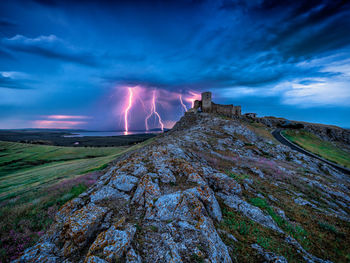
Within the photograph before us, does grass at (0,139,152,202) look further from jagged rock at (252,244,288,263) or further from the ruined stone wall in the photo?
the ruined stone wall

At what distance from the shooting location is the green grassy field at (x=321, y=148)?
35.4 metres

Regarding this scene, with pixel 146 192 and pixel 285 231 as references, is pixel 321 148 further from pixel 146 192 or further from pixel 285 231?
pixel 146 192

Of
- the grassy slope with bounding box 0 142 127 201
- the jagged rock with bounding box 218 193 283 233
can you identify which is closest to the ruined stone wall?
the grassy slope with bounding box 0 142 127 201

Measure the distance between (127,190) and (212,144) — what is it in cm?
1866

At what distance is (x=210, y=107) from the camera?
5394 centimetres

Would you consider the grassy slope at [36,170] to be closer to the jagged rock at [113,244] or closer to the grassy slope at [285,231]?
the jagged rock at [113,244]

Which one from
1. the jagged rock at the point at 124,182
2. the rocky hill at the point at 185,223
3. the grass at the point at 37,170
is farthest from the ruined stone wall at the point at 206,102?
the jagged rock at the point at 124,182

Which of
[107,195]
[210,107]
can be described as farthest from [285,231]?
[210,107]

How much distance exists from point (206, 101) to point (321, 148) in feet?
138

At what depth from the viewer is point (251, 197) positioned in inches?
372

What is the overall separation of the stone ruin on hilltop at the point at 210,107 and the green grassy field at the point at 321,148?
24270 millimetres

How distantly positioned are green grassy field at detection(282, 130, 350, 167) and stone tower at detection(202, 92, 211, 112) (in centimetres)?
3348

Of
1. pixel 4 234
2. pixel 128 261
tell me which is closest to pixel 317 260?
pixel 128 261

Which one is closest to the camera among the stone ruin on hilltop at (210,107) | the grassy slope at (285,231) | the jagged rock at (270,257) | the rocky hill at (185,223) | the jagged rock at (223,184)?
the rocky hill at (185,223)
